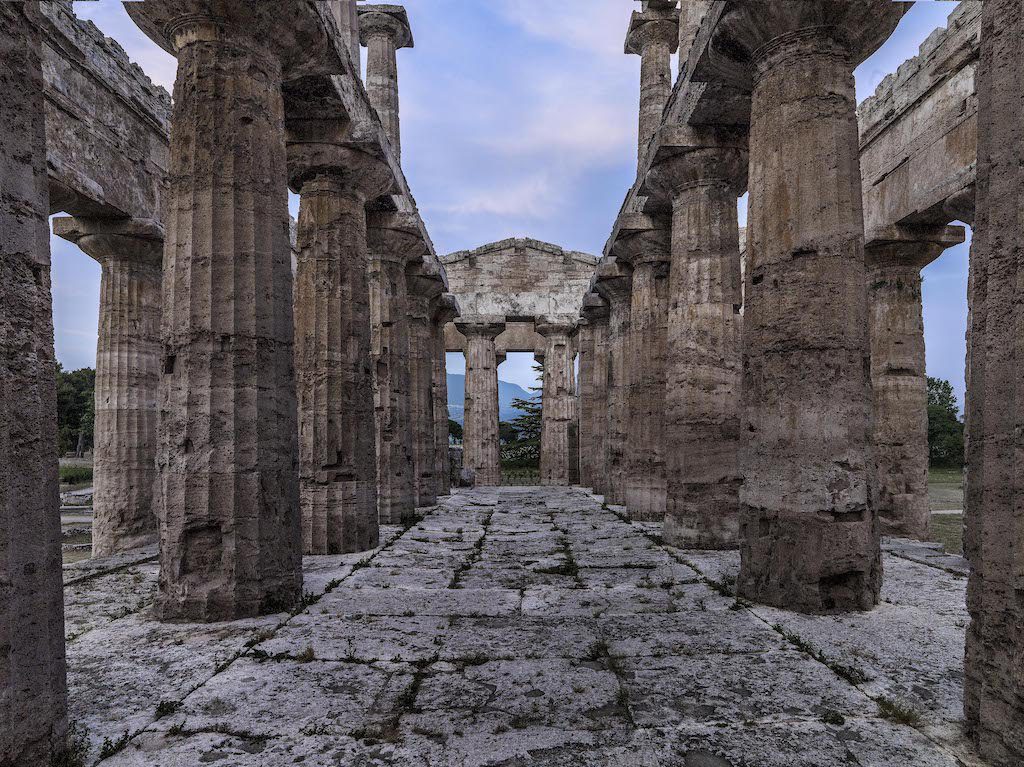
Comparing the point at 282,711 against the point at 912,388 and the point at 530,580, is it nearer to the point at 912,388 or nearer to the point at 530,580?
the point at 530,580

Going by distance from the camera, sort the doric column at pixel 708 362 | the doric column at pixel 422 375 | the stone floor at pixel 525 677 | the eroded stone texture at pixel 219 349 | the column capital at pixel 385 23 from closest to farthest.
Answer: the stone floor at pixel 525 677
the eroded stone texture at pixel 219 349
the doric column at pixel 708 362
the column capital at pixel 385 23
the doric column at pixel 422 375

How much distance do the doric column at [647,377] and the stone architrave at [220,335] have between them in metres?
7.06

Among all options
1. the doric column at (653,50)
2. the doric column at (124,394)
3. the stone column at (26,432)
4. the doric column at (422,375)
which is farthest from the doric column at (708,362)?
the doric column at (124,394)

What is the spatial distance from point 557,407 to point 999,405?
20.1 meters

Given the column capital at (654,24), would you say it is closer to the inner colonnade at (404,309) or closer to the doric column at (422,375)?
the inner colonnade at (404,309)

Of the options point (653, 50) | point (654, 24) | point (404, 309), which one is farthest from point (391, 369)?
point (654, 24)

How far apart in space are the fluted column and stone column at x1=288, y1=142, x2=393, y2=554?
285 cm

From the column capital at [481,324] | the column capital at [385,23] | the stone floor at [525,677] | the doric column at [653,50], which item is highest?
the column capital at [385,23]

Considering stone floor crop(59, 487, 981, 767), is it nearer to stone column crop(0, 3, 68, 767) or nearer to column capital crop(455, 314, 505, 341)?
stone column crop(0, 3, 68, 767)

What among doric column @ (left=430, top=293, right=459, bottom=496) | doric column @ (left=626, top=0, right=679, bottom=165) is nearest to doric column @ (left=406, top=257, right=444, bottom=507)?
doric column @ (left=430, top=293, right=459, bottom=496)

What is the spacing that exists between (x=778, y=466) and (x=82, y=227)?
1049 cm

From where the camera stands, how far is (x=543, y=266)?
22.8m

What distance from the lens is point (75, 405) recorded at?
103 ft

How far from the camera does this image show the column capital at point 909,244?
10367mm
